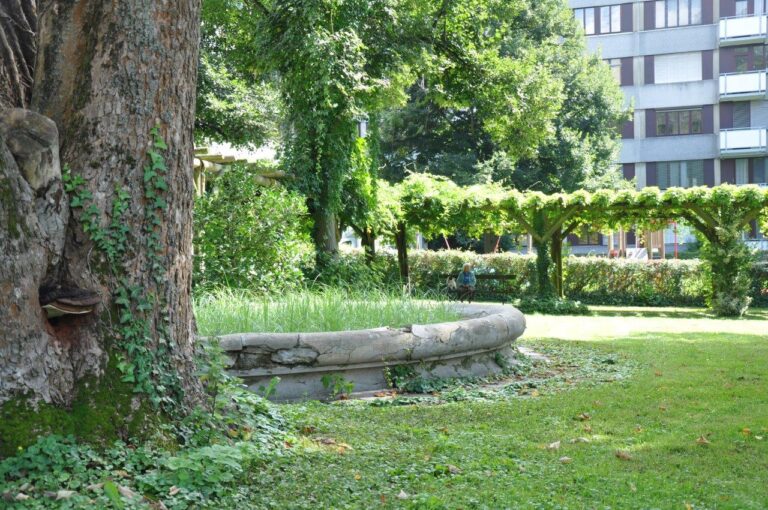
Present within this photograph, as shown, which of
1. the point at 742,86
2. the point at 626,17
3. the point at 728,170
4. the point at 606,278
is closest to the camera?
the point at 606,278

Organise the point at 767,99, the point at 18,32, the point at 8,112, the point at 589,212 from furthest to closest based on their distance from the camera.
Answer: the point at 767,99, the point at 589,212, the point at 18,32, the point at 8,112

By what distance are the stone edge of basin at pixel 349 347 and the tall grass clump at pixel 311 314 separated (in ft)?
1.57

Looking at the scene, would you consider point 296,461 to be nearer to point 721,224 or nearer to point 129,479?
point 129,479

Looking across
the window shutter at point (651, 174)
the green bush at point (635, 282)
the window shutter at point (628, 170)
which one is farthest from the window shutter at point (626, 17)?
the green bush at point (635, 282)

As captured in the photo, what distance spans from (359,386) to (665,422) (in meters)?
2.95

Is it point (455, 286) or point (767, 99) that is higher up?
point (767, 99)

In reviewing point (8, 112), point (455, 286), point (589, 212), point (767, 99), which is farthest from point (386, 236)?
point (767, 99)

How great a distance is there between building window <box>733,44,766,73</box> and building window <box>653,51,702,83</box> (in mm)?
1991

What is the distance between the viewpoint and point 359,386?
26.8ft

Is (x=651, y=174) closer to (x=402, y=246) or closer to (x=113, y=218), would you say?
(x=402, y=246)

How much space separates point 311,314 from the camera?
910cm

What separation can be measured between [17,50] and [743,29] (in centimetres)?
4541

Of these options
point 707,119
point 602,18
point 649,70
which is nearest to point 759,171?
point 707,119

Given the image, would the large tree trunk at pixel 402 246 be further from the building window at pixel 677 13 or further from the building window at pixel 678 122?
the building window at pixel 677 13
